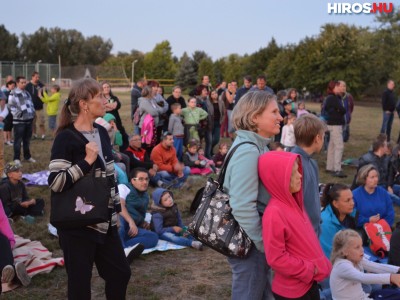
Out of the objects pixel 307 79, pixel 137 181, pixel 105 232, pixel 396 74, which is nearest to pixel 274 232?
pixel 105 232

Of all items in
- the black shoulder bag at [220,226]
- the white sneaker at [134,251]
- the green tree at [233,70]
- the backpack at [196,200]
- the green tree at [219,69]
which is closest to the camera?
the black shoulder bag at [220,226]

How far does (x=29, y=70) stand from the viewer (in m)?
34.8

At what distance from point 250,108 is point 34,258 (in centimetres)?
324

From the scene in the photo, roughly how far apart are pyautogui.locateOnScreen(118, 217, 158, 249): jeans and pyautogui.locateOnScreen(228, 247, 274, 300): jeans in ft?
9.25

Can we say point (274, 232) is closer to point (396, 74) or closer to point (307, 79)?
point (396, 74)

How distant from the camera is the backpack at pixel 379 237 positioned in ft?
17.4

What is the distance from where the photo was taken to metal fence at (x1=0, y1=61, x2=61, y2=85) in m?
33.0

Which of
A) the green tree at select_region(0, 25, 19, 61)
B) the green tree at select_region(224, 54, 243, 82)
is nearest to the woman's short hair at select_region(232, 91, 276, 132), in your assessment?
the green tree at select_region(224, 54, 243, 82)

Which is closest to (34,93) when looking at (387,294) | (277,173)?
(387,294)

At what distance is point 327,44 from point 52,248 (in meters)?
37.5

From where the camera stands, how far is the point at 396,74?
119 ft

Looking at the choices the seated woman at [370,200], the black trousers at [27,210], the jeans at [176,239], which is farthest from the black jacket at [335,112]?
the black trousers at [27,210]

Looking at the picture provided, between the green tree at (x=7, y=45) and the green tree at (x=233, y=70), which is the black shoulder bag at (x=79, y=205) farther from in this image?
the green tree at (x=7, y=45)

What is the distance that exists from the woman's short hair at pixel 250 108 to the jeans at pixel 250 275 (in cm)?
69
